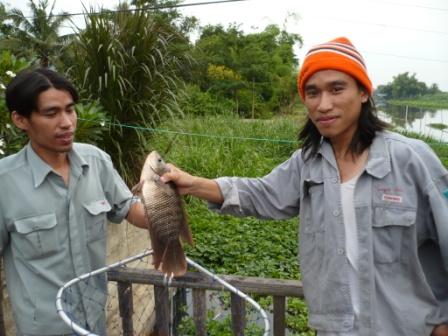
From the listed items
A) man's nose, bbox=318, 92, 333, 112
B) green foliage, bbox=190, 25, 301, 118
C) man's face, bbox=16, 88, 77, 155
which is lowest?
man's face, bbox=16, 88, 77, 155

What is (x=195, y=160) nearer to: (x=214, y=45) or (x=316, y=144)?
(x=316, y=144)

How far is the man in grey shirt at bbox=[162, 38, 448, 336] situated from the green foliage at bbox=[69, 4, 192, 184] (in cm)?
353

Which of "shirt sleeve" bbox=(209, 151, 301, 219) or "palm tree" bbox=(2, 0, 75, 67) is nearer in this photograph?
"shirt sleeve" bbox=(209, 151, 301, 219)

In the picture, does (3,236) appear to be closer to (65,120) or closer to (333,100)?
(65,120)

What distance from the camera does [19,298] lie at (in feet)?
6.83

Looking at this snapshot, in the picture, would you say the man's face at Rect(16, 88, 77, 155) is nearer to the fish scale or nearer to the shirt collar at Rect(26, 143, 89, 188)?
the shirt collar at Rect(26, 143, 89, 188)

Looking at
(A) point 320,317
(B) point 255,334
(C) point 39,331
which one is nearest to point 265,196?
(A) point 320,317

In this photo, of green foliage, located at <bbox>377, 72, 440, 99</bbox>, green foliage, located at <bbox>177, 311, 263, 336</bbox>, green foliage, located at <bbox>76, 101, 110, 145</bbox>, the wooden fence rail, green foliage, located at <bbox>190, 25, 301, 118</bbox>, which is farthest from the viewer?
green foliage, located at <bbox>377, 72, 440, 99</bbox>

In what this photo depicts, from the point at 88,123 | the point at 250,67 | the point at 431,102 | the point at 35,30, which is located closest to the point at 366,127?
the point at 88,123

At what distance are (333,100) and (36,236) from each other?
1479mm

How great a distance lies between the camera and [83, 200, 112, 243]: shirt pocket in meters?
2.19

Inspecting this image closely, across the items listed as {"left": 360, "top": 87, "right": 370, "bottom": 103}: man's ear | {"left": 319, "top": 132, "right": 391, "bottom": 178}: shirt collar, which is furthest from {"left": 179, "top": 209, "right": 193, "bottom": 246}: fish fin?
{"left": 360, "top": 87, "right": 370, "bottom": 103}: man's ear

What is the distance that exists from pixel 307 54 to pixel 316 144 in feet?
1.31

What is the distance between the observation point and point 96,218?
7.32ft
